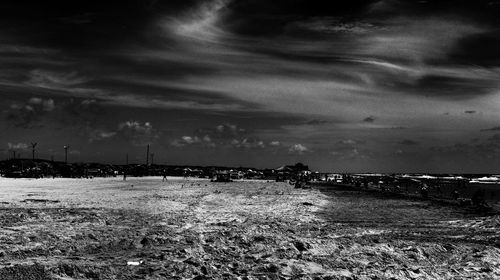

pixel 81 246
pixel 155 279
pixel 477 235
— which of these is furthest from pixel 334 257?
pixel 477 235

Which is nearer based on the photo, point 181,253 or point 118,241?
point 181,253

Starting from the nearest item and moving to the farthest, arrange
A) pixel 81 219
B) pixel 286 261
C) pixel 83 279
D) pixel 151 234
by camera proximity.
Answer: pixel 83 279 < pixel 286 261 < pixel 151 234 < pixel 81 219

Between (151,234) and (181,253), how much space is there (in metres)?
4.01

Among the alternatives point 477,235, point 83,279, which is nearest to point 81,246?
point 83,279

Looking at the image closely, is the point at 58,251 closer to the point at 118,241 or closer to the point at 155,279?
the point at 118,241

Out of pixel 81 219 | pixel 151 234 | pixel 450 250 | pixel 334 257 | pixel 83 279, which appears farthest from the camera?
pixel 81 219

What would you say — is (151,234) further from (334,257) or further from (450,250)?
(450,250)

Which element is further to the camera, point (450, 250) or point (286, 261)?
point (450, 250)

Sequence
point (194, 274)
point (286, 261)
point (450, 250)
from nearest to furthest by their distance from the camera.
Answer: point (194, 274) → point (286, 261) → point (450, 250)

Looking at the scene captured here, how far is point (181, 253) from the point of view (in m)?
12.0

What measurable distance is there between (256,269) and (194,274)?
1562 mm

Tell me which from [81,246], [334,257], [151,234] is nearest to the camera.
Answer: [334,257]

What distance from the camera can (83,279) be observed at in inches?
366

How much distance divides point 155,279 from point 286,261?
360cm
